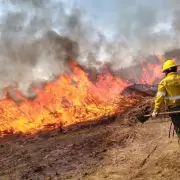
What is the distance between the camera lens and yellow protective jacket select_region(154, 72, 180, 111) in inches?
215

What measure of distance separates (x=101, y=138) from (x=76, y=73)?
8.07 m

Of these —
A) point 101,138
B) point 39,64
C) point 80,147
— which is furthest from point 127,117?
point 39,64

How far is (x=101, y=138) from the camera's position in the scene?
8.95m

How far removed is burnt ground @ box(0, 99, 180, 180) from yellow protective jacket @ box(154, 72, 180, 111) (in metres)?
1.47

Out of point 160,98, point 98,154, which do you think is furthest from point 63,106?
point 160,98

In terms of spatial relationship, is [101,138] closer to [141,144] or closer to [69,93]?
[141,144]

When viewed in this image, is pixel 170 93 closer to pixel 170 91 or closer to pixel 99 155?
pixel 170 91

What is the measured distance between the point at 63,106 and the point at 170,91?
7.56m

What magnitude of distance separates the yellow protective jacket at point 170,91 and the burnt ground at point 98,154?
1.47 meters

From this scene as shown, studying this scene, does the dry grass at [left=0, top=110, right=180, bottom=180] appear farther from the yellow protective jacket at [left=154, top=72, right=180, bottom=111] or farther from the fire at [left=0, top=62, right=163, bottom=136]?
the yellow protective jacket at [left=154, top=72, right=180, bottom=111]

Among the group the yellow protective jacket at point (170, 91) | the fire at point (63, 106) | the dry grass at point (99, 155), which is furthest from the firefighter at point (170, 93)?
the fire at point (63, 106)

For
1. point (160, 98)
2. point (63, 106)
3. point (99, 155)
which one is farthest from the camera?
point (63, 106)

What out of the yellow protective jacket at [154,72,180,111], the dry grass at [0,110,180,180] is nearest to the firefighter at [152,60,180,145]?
the yellow protective jacket at [154,72,180,111]

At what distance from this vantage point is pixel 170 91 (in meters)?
5.49
